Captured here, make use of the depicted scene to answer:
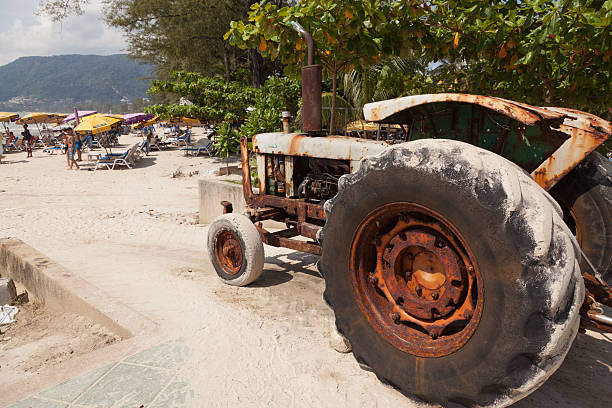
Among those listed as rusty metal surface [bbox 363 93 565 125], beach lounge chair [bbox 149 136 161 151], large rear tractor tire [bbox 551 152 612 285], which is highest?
beach lounge chair [bbox 149 136 161 151]

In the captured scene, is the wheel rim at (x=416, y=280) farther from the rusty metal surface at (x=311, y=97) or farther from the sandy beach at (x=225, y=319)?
the rusty metal surface at (x=311, y=97)

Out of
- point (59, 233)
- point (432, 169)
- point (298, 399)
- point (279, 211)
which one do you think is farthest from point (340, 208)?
point (59, 233)

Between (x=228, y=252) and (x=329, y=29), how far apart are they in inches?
116

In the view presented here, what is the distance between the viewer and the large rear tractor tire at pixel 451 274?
6.00ft

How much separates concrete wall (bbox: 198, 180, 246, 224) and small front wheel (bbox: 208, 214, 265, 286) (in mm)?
3743

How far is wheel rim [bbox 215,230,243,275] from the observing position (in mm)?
4605

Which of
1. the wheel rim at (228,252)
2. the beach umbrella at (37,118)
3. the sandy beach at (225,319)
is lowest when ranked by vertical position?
the sandy beach at (225,319)

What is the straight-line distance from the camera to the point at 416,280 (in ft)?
8.32

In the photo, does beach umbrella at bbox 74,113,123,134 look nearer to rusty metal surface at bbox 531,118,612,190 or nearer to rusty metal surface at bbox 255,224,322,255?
rusty metal surface at bbox 255,224,322,255

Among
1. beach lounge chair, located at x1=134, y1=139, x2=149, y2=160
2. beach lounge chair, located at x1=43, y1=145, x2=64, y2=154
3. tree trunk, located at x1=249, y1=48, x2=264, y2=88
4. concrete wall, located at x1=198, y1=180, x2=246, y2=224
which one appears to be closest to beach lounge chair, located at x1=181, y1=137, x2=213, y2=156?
beach lounge chair, located at x1=134, y1=139, x2=149, y2=160

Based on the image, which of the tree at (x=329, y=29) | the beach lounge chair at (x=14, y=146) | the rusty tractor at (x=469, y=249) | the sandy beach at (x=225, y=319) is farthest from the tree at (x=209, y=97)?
the beach lounge chair at (x=14, y=146)

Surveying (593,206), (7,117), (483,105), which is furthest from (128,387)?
(7,117)

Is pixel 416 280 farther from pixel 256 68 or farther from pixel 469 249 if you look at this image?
pixel 256 68

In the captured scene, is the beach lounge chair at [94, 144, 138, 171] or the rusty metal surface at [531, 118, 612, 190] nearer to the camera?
the rusty metal surface at [531, 118, 612, 190]
